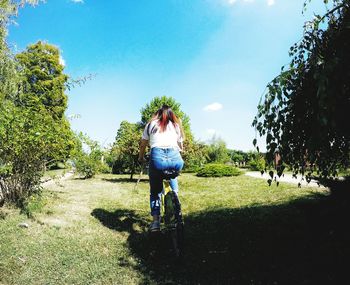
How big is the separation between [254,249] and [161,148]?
2.14 metres

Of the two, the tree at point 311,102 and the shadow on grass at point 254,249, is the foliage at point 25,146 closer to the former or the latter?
the shadow on grass at point 254,249

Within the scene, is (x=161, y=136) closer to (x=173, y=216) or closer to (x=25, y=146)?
(x=173, y=216)

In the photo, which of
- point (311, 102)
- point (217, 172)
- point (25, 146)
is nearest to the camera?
point (311, 102)

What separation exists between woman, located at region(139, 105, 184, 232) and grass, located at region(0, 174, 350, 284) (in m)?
0.83

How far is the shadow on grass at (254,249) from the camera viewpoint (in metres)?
3.73

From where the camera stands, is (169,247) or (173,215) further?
(169,247)

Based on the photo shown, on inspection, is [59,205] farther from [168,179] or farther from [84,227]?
[168,179]

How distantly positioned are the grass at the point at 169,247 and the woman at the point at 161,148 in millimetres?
828

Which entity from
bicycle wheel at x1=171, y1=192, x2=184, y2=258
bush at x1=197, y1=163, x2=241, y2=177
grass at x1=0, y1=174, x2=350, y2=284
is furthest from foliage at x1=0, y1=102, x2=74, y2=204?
bush at x1=197, y1=163, x2=241, y2=177

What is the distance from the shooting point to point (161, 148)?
15.6 ft

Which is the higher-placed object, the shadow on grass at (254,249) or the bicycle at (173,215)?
the bicycle at (173,215)

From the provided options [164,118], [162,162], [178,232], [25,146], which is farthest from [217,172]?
[178,232]

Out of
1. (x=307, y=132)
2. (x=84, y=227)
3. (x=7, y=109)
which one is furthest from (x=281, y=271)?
(x=7, y=109)

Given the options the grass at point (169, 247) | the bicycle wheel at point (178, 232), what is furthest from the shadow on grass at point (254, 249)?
the bicycle wheel at point (178, 232)
